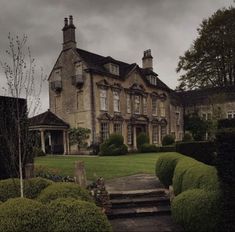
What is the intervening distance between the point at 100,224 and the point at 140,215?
3.47m

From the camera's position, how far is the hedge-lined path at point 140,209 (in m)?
7.86

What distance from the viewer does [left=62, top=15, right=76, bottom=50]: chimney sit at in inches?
1196

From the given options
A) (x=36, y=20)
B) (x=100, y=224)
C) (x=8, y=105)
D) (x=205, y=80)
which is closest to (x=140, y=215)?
(x=100, y=224)

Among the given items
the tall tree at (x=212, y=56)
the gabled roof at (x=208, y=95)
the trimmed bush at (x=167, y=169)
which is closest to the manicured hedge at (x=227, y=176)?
the trimmed bush at (x=167, y=169)

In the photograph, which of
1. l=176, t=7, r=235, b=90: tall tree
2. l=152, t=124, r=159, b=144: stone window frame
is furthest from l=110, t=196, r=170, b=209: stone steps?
l=176, t=7, r=235, b=90: tall tree

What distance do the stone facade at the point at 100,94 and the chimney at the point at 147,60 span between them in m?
3.32

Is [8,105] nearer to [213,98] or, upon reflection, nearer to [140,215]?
[140,215]

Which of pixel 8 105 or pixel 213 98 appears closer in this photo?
pixel 8 105

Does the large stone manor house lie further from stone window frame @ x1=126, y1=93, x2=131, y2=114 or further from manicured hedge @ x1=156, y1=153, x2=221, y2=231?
manicured hedge @ x1=156, y1=153, x2=221, y2=231

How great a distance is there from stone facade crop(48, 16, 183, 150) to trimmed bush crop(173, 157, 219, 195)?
2048cm

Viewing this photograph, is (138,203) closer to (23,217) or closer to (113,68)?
(23,217)

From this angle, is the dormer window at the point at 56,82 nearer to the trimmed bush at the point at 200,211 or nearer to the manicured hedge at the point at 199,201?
the manicured hedge at the point at 199,201

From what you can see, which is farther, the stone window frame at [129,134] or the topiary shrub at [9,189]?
the stone window frame at [129,134]

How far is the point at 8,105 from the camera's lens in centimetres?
1082
